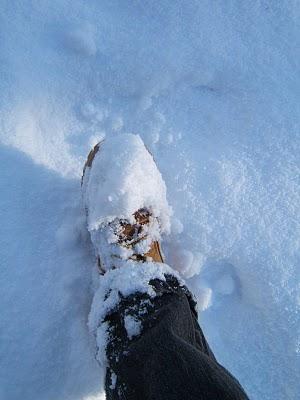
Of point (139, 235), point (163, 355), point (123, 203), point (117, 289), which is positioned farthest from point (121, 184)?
point (163, 355)

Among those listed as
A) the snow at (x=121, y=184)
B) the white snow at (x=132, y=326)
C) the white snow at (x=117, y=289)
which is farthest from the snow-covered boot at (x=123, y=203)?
the white snow at (x=132, y=326)

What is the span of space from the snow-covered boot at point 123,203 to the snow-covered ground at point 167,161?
7 centimetres

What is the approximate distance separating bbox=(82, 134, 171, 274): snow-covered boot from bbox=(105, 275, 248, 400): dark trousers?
178 mm

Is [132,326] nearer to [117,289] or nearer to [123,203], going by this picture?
[117,289]

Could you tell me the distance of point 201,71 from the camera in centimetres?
126

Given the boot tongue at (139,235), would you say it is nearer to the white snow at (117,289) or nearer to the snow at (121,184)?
the snow at (121,184)

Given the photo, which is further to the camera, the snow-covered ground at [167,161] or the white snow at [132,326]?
the snow-covered ground at [167,161]

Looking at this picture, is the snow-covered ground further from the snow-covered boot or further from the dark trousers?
the dark trousers

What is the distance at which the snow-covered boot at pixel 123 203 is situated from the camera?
3.37ft

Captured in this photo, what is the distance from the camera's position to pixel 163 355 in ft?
2.41

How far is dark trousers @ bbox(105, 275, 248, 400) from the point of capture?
0.68 m

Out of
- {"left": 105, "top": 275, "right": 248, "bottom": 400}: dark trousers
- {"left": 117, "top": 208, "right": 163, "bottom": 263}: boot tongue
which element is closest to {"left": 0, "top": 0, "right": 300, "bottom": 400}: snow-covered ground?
{"left": 117, "top": 208, "right": 163, "bottom": 263}: boot tongue

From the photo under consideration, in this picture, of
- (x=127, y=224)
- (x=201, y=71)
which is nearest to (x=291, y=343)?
(x=127, y=224)

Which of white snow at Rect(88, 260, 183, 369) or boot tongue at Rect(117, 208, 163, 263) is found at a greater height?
boot tongue at Rect(117, 208, 163, 263)
